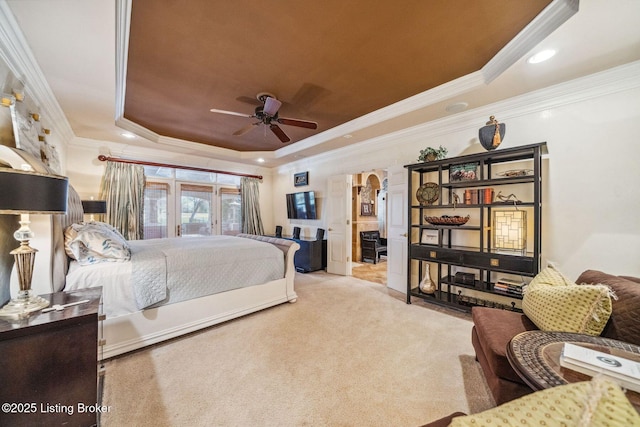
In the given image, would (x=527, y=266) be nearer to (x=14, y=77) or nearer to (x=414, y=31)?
(x=414, y=31)

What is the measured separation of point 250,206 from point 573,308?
580 centimetres

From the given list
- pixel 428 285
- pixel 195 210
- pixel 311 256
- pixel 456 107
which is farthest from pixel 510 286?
pixel 195 210

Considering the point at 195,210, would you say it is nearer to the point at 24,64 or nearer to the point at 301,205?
the point at 301,205

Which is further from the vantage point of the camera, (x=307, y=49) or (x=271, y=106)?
(x=271, y=106)

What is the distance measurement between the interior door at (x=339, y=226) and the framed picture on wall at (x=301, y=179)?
2.77 ft

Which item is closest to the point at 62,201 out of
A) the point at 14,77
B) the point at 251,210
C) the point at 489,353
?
the point at 14,77

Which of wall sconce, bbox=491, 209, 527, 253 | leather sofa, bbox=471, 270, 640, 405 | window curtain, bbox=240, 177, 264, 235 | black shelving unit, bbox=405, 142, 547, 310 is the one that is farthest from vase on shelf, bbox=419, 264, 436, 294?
window curtain, bbox=240, 177, 264, 235

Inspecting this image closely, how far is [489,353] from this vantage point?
4.85ft

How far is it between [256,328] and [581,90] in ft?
13.5

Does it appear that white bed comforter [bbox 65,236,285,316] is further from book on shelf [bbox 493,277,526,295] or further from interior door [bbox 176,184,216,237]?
interior door [bbox 176,184,216,237]

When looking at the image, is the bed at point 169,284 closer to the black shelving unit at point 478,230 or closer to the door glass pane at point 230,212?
the black shelving unit at point 478,230

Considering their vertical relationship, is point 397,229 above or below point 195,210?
below

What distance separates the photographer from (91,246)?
6.83ft

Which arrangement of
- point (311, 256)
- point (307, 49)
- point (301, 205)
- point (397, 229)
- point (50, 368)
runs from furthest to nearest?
1. point (301, 205)
2. point (311, 256)
3. point (397, 229)
4. point (307, 49)
5. point (50, 368)
